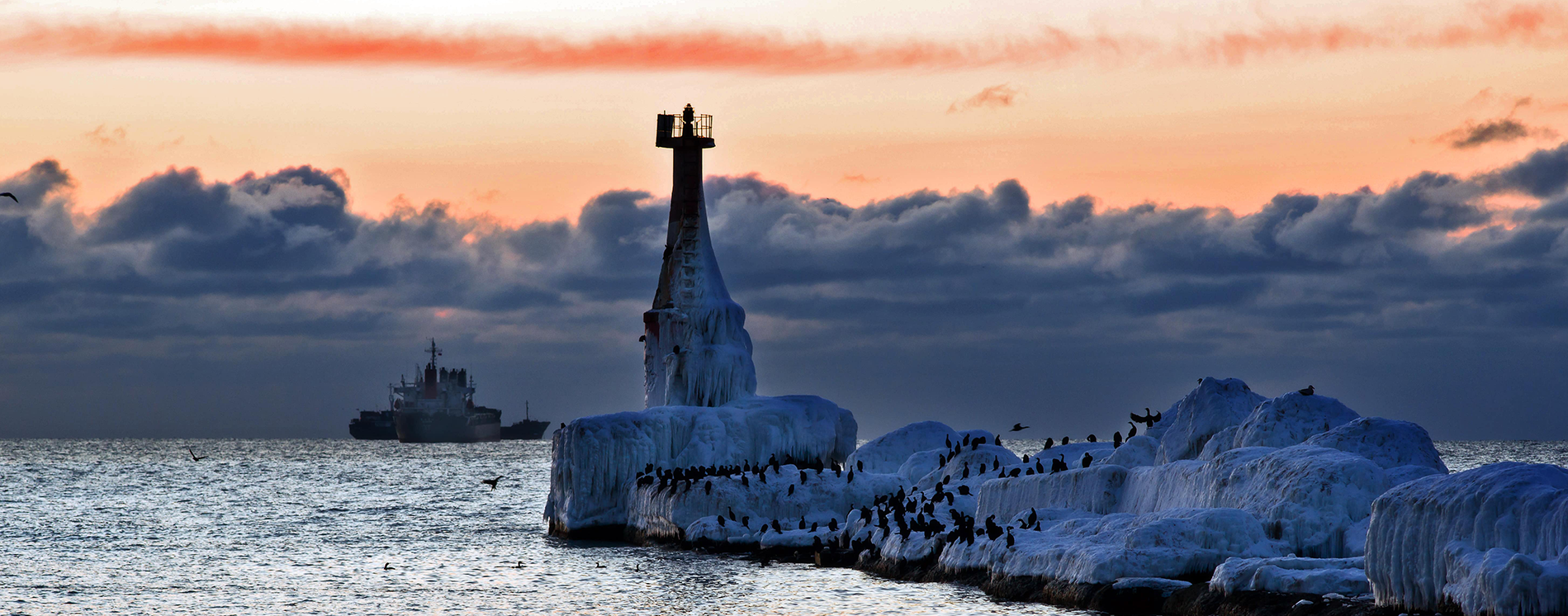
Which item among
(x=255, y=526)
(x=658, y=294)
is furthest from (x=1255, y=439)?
(x=255, y=526)

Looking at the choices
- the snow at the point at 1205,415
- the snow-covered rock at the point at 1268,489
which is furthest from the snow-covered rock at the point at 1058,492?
the snow at the point at 1205,415

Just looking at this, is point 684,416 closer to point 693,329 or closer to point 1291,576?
point 693,329

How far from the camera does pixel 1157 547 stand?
3166 centimetres

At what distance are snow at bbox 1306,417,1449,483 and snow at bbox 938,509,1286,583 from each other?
17.7ft

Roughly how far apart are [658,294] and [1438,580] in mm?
50339

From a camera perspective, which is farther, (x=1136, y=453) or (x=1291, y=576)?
(x=1136, y=453)

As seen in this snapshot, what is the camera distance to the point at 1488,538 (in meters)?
23.5

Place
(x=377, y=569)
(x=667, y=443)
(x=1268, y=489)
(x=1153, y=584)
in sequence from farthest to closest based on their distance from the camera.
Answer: (x=667, y=443) → (x=377, y=569) → (x=1268, y=489) → (x=1153, y=584)

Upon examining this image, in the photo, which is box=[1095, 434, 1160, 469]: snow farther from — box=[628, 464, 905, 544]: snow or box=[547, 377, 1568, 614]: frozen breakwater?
box=[628, 464, 905, 544]: snow

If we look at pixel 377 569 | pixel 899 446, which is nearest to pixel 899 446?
pixel 899 446

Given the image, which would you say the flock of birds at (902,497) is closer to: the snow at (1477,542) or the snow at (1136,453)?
the snow at (1136,453)

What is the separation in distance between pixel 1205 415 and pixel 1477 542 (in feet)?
60.3

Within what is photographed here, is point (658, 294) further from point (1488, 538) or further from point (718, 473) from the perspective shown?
point (1488, 538)

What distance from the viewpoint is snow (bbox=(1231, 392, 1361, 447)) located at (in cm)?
3891
